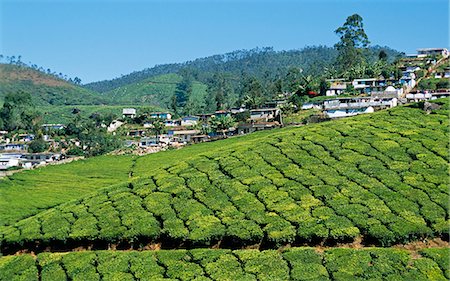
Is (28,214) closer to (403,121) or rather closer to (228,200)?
(228,200)

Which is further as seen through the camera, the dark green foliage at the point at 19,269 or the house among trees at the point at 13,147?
the house among trees at the point at 13,147

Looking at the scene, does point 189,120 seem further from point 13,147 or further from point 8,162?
point 8,162

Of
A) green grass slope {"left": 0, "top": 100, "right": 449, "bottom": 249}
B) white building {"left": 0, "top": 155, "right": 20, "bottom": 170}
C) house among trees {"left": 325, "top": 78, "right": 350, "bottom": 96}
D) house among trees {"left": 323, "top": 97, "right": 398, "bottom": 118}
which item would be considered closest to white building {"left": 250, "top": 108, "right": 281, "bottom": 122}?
house among trees {"left": 323, "top": 97, "right": 398, "bottom": 118}

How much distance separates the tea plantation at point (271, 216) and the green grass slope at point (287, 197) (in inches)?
3.3

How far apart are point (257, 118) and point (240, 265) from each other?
71115 mm

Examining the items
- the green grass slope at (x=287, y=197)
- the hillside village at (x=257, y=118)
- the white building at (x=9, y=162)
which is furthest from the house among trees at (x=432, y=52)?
the white building at (x=9, y=162)

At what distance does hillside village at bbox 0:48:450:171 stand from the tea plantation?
122ft

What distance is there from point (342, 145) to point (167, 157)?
29047 millimetres

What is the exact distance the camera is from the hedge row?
3155 centimetres

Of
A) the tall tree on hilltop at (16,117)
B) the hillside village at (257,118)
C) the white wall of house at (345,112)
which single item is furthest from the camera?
the tall tree on hilltop at (16,117)

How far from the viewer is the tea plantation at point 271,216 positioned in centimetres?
3309

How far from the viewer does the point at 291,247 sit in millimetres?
34781

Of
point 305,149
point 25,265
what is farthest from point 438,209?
point 25,265

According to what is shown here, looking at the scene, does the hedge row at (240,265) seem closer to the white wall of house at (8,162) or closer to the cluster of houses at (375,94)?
the cluster of houses at (375,94)
